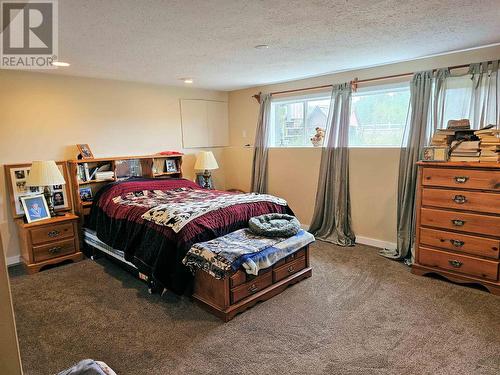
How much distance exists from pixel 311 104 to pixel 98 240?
3.40 meters

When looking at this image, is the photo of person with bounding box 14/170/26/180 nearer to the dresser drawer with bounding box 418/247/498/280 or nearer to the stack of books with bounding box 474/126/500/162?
the dresser drawer with bounding box 418/247/498/280

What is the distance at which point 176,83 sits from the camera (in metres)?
4.66

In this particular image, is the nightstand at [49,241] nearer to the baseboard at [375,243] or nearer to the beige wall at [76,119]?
the beige wall at [76,119]

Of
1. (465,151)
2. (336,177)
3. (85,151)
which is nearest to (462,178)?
(465,151)

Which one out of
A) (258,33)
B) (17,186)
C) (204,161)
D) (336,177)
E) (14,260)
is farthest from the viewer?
(204,161)

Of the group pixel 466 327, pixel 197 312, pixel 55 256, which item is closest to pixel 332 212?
pixel 466 327

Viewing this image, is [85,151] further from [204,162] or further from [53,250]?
[204,162]

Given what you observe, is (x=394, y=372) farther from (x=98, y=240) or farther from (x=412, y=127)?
(x=98, y=240)

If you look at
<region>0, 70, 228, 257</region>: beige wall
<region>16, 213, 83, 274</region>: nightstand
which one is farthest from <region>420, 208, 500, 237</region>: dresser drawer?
<region>16, 213, 83, 274</region>: nightstand

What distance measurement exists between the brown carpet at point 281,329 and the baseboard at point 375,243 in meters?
0.75

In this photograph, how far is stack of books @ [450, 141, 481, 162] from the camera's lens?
9.19ft

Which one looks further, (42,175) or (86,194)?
(86,194)

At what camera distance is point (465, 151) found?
2.86 m

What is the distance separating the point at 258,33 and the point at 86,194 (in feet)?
9.72
